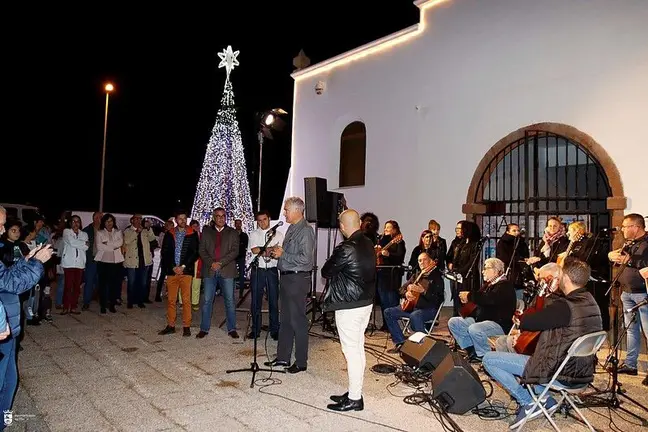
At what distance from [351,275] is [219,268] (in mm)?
3049

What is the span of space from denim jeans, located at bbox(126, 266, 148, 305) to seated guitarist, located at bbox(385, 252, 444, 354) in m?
5.31

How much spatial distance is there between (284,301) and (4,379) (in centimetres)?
283

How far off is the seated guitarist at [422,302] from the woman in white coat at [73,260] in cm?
539

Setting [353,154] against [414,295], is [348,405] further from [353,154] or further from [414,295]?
[353,154]

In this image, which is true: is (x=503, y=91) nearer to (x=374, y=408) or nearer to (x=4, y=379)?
(x=374, y=408)

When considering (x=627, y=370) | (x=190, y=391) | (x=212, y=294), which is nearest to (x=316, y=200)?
(x=212, y=294)

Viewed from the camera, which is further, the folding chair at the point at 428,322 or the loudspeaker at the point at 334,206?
the loudspeaker at the point at 334,206

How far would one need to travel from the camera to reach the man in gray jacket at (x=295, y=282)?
5.50 meters

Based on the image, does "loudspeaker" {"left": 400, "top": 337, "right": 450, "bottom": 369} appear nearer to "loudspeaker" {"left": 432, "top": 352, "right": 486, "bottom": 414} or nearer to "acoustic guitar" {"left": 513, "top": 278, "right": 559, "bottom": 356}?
"loudspeaker" {"left": 432, "top": 352, "right": 486, "bottom": 414}

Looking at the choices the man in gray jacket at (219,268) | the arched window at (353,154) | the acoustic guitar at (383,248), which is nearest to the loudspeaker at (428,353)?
the acoustic guitar at (383,248)

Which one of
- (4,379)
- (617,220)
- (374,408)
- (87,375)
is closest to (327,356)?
(374,408)

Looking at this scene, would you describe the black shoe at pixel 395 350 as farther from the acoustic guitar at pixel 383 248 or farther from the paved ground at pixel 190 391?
the acoustic guitar at pixel 383 248

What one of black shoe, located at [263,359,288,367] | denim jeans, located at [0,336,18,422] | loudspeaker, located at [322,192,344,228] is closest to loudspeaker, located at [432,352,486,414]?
black shoe, located at [263,359,288,367]

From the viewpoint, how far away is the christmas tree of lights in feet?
46.6
